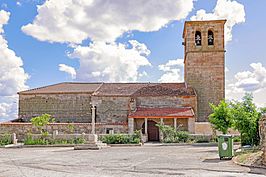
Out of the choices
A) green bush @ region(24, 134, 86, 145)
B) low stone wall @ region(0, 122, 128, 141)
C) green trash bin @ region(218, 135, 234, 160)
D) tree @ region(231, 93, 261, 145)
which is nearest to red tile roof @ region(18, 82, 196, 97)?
low stone wall @ region(0, 122, 128, 141)

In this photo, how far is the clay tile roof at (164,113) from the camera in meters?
35.6

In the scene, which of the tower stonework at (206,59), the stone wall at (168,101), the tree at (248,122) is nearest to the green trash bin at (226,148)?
the tree at (248,122)

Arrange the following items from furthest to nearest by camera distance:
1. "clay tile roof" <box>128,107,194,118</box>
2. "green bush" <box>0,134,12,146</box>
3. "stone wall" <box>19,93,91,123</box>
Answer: "stone wall" <box>19,93,91,123</box>, "clay tile roof" <box>128,107,194,118</box>, "green bush" <box>0,134,12,146</box>

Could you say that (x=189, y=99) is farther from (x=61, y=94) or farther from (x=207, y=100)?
(x=61, y=94)

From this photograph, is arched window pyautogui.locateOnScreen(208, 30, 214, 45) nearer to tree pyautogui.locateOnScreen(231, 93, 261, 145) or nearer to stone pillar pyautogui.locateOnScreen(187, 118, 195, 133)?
stone pillar pyautogui.locateOnScreen(187, 118, 195, 133)

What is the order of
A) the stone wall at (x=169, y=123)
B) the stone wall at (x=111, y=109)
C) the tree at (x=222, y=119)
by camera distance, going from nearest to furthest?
1. the tree at (x=222, y=119)
2. the stone wall at (x=169, y=123)
3. the stone wall at (x=111, y=109)

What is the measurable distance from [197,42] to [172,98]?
280 inches

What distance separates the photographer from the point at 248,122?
67.3ft

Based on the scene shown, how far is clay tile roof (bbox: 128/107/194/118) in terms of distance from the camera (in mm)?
35625

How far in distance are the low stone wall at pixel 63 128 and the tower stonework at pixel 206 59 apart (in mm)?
9745

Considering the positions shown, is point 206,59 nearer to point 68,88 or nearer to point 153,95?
point 153,95

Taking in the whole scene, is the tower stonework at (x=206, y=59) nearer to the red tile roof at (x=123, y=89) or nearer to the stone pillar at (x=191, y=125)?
the red tile roof at (x=123, y=89)

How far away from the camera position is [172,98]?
38312mm

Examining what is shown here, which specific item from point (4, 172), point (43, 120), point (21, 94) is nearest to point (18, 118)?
point (21, 94)
